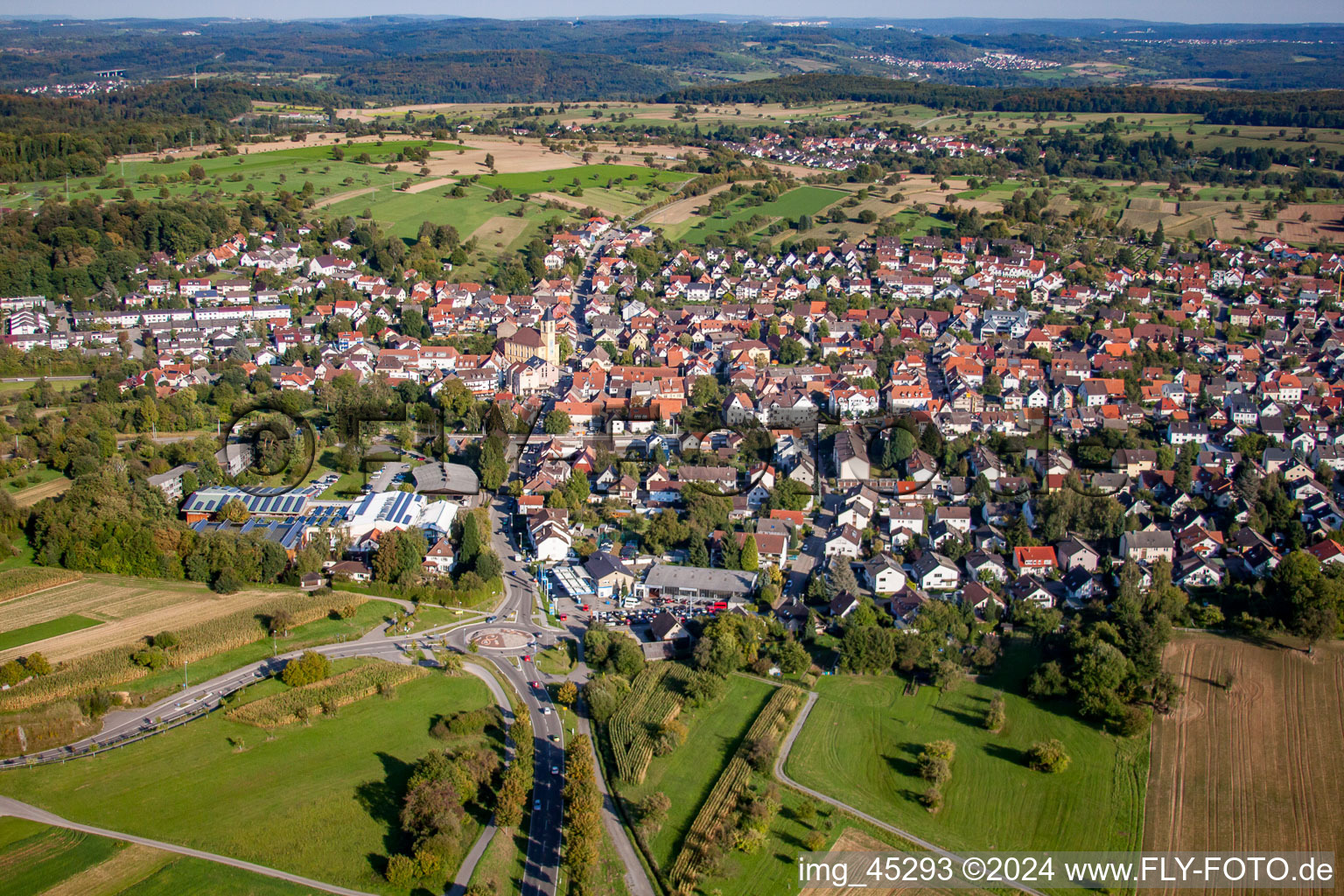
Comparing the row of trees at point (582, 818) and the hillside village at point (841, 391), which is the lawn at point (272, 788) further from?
the hillside village at point (841, 391)

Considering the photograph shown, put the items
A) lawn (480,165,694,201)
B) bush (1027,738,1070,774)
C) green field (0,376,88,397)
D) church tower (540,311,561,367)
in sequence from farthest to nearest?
lawn (480,165,694,201), church tower (540,311,561,367), green field (0,376,88,397), bush (1027,738,1070,774)

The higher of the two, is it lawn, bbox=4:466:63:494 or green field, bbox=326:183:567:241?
green field, bbox=326:183:567:241

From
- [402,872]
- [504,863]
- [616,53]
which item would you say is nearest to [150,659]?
[402,872]

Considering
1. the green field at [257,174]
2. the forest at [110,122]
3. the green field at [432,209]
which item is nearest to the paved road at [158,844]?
the green field at [432,209]

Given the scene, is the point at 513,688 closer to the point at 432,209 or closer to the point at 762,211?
the point at 432,209

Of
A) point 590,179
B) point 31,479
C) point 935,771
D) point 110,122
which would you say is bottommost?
point 935,771

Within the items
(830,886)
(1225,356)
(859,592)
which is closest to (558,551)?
(859,592)

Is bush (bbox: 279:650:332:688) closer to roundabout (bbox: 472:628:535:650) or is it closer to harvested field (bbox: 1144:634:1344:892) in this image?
roundabout (bbox: 472:628:535:650)

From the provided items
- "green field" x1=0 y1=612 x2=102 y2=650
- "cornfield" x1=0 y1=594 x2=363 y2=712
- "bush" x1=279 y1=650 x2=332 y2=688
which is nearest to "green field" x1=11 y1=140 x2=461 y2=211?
"green field" x1=0 y1=612 x2=102 y2=650
